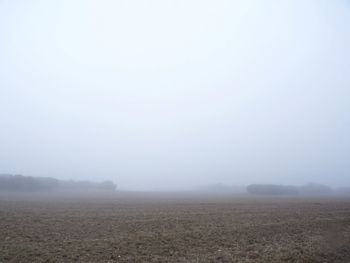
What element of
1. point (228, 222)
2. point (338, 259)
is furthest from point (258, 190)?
point (338, 259)

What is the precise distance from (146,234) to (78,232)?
536 cm

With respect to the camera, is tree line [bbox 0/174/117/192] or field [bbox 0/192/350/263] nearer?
field [bbox 0/192/350/263]

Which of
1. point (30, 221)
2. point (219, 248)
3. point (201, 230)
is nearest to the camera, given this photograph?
point (219, 248)

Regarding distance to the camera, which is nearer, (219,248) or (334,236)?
(219,248)

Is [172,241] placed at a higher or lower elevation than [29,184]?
higher

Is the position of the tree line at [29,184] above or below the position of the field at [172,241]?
below

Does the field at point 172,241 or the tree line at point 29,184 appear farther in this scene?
the tree line at point 29,184

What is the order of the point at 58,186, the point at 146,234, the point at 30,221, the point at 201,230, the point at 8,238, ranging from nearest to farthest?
the point at 8,238
the point at 146,234
the point at 201,230
the point at 30,221
the point at 58,186

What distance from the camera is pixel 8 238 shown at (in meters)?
13.9

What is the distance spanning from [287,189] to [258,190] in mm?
18489

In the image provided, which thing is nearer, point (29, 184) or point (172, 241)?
point (172, 241)

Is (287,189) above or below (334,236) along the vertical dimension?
below

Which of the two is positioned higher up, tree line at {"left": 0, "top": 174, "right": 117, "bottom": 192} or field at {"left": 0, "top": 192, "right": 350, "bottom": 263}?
field at {"left": 0, "top": 192, "right": 350, "bottom": 263}

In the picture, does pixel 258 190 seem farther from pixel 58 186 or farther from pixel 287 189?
pixel 58 186
